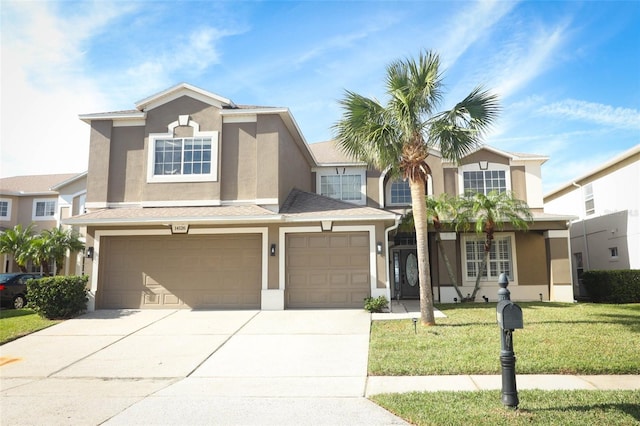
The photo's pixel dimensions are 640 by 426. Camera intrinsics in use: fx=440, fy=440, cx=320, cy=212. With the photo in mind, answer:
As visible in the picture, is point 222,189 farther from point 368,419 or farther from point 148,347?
point 368,419

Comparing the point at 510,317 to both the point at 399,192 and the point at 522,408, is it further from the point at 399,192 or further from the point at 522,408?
the point at 399,192

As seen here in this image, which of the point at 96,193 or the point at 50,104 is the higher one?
the point at 50,104

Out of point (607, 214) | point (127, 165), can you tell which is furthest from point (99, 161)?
point (607, 214)

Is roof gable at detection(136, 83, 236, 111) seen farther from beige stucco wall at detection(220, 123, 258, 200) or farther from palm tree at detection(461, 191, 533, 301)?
palm tree at detection(461, 191, 533, 301)

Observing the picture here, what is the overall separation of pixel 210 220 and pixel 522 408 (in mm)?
9724

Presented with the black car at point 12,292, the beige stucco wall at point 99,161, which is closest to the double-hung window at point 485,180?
the beige stucco wall at point 99,161

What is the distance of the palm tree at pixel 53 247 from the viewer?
66.0 feet

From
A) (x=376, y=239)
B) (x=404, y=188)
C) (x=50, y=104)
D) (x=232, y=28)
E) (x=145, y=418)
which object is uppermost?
(x=232, y=28)

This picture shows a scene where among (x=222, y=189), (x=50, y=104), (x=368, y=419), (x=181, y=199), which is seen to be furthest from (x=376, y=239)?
(x=50, y=104)

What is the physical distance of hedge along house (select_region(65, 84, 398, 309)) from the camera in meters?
13.3

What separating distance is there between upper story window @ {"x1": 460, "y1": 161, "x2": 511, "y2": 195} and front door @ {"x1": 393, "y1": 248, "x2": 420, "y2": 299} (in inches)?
144

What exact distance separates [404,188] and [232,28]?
10839 mm

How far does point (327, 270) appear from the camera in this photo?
44.0 feet

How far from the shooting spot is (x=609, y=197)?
18641 mm
